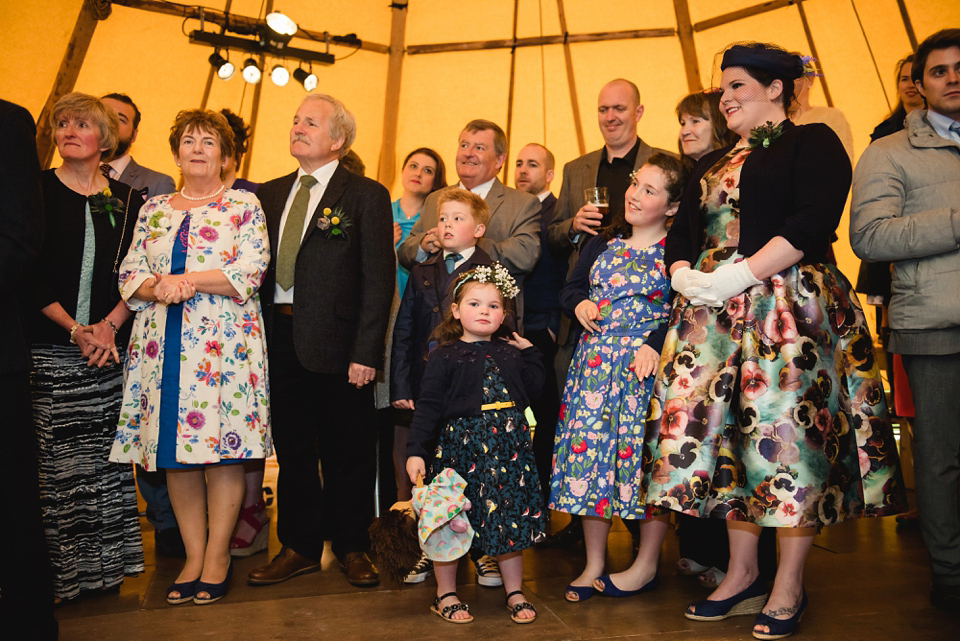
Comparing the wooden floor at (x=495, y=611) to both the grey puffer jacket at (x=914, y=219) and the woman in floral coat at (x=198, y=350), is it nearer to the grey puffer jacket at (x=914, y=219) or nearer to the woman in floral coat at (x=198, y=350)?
the woman in floral coat at (x=198, y=350)

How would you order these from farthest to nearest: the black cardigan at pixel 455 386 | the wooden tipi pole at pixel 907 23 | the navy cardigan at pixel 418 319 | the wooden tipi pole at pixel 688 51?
the wooden tipi pole at pixel 688 51, the wooden tipi pole at pixel 907 23, the navy cardigan at pixel 418 319, the black cardigan at pixel 455 386

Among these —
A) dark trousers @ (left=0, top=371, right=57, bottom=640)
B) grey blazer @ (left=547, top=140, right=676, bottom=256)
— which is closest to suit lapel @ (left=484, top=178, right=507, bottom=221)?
grey blazer @ (left=547, top=140, right=676, bottom=256)

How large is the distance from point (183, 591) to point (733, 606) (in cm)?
175

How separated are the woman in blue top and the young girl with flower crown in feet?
4.51

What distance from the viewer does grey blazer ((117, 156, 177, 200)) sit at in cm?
357

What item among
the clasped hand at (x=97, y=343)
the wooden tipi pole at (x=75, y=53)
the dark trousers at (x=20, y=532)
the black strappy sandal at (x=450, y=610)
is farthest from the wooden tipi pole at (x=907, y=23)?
the dark trousers at (x=20, y=532)

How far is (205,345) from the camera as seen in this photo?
257cm

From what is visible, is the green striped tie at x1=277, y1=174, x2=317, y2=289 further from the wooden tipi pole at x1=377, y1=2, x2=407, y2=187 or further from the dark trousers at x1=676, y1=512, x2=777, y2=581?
the wooden tipi pole at x1=377, y1=2, x2=407, y2=187

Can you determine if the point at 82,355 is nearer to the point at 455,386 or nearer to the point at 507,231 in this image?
the point at 455,386

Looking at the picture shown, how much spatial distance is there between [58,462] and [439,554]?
129cm

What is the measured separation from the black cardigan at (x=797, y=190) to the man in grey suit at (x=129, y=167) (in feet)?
8.14

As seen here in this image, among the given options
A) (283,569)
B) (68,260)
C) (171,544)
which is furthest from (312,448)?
(68,260)

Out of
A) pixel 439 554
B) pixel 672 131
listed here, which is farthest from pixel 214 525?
pixel 672 131

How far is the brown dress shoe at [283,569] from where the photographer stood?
2.74m
